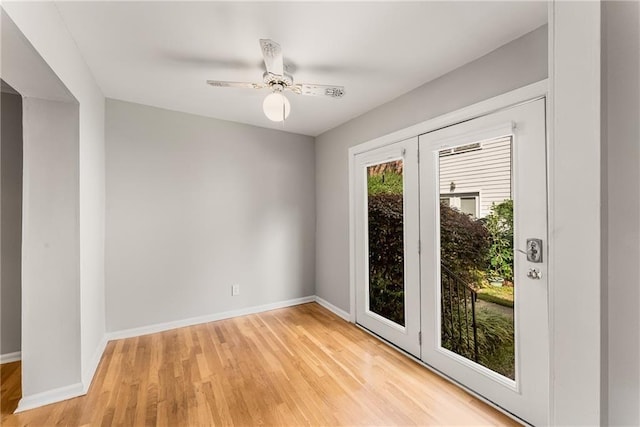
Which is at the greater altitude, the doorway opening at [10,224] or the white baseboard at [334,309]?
the doorway opening at [10,224]

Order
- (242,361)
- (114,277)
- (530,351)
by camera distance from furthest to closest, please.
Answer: (114,277)
(242,361)
(530,351)

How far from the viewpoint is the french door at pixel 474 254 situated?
1.72 m

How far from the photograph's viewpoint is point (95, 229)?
2.46m

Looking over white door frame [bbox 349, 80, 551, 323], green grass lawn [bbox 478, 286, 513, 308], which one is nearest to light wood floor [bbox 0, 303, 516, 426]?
green grass lawn [bbox 478, 286, 513, 308]

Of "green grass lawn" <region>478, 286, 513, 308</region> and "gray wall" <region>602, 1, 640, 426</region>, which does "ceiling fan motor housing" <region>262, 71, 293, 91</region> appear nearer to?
"gray wall" <region>602, 1, 640, 426</region>

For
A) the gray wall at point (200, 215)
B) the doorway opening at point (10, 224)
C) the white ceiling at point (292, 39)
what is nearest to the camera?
the white ceiling at point (292, 39)

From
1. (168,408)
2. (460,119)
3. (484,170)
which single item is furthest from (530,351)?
(168,408)

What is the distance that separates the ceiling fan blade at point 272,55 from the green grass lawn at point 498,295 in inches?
84.0

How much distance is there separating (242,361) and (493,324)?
203 centimetres

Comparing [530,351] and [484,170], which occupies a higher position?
[484,170]

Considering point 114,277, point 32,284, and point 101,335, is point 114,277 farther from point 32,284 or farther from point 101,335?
point 32,284

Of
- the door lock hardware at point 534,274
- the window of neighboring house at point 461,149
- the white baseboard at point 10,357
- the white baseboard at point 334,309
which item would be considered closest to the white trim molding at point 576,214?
the door lock hardware at point 534,274

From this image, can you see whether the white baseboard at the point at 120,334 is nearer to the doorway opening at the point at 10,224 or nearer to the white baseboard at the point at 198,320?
the white baseboard at the point at 198,320

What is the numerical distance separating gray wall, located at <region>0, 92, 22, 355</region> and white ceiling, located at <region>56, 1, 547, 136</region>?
0.76 meters
